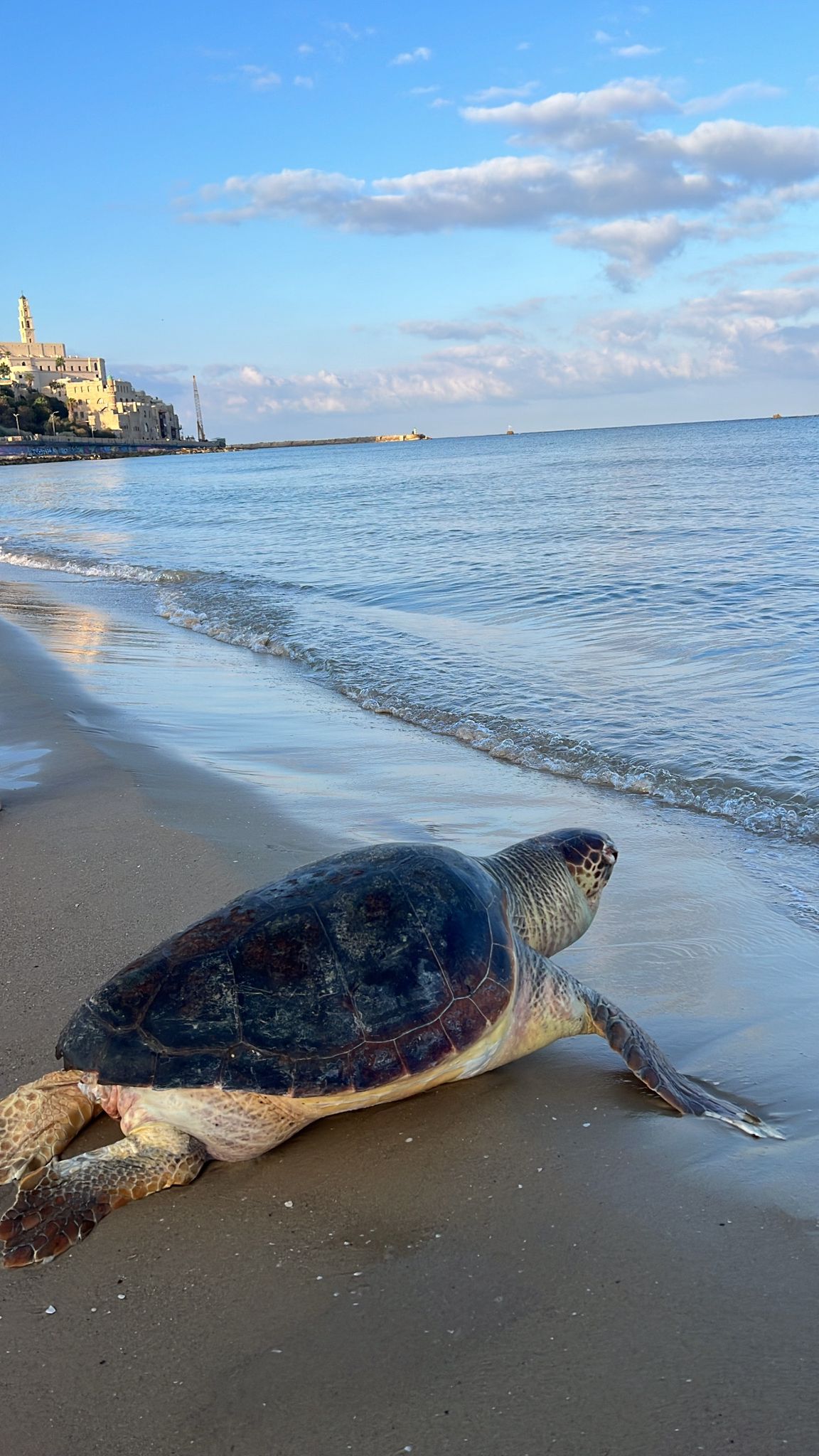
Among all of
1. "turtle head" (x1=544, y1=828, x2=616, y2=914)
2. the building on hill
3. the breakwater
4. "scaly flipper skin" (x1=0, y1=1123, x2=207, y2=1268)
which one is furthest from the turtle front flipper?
the building on hill

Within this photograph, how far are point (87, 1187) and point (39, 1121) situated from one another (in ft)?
1.10

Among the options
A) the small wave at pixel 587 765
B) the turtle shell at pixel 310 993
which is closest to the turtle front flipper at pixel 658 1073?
the turtle shell at pixel 310 993

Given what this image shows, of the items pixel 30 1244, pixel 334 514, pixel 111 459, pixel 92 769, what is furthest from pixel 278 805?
pixel 111 459

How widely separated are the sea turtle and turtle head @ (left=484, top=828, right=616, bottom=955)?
1.21 feet

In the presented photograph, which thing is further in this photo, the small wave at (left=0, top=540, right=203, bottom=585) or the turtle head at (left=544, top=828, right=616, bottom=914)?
the small wave at (left=0, top=540, right=203, bottom=585)

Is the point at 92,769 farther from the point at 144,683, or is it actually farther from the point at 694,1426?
the point at 694,1426

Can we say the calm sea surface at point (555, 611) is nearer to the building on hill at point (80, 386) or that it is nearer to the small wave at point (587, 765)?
the small wave at point (587, 765)

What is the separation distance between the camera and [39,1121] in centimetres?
295

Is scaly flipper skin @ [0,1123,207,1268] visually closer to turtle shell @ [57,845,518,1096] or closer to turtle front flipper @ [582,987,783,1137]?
turtle shell @ [57,845,518,1096]

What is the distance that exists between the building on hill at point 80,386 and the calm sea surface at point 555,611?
145 m

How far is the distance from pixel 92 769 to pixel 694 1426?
529 cm

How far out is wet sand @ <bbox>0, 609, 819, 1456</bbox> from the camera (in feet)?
6.55

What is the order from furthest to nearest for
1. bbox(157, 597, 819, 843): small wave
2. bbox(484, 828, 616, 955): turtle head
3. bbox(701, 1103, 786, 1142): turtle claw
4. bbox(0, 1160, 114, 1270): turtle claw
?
bbox(157, 597, 819, 843): small wave
bbox(484, 828, 616, 955): turtle head
bbox(701, 1103, 786, 1142): turtle claw
bbox(0, 1160, 114, 1270): turtle claw

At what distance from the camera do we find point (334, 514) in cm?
3656
